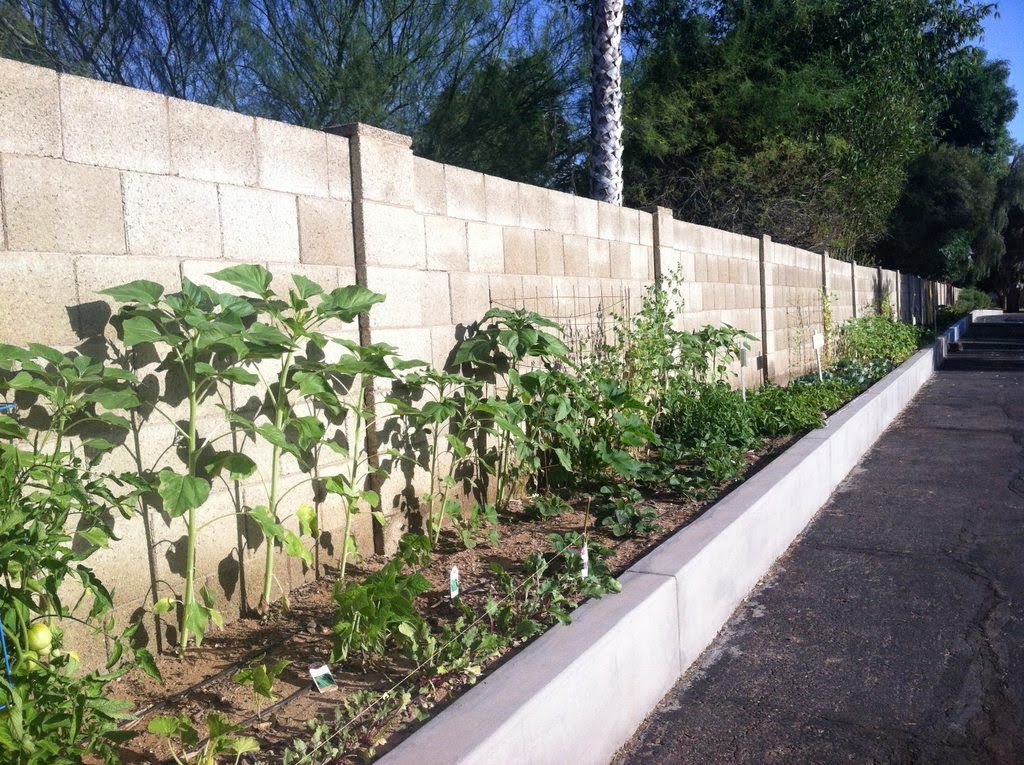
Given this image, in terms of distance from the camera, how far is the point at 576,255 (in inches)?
260

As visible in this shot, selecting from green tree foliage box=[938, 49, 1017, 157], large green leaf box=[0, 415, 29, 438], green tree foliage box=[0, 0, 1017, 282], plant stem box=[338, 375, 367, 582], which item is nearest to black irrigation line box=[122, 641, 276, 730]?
plant stem box=[338, 375, 367, 582]

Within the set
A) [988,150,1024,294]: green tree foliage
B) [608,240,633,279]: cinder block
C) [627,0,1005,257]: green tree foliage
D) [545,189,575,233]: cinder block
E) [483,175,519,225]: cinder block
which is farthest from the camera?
[988,150,1024,294]: green tree foliage

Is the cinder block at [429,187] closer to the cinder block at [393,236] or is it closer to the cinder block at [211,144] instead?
the cinder block at [393,236]

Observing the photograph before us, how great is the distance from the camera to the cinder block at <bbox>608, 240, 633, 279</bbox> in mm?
7199

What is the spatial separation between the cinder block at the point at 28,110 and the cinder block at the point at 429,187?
202 centimetres

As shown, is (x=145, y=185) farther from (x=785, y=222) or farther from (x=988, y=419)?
(x=785, y=222)

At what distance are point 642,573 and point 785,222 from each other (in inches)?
602

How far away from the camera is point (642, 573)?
3.76 meters

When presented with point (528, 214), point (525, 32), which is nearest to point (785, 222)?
point (525, 32)

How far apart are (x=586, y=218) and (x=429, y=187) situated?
6.80 ft

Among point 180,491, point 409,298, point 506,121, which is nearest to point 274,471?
point 180,491

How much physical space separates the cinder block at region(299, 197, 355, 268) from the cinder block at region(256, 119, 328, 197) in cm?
7

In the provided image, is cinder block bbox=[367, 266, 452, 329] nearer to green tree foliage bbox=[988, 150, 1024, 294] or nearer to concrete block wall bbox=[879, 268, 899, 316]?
concrete block wall bbox=[879, 268, 899, 316]

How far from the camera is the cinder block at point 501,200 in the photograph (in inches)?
218
